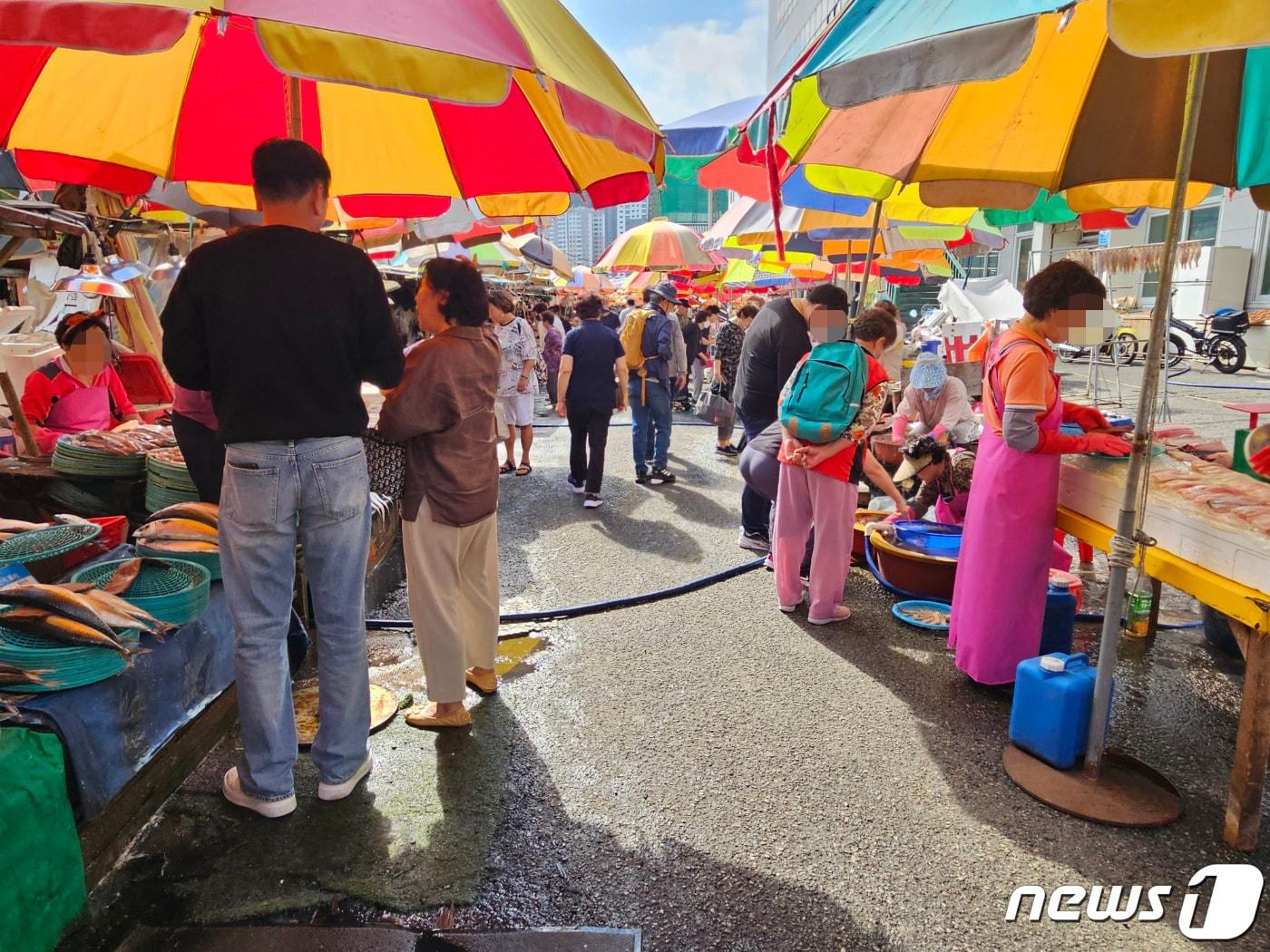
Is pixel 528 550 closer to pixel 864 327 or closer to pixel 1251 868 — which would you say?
pixel 864 327

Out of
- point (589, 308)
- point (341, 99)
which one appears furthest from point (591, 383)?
point (341, 99)

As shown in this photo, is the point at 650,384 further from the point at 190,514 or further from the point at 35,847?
the point at 35,847

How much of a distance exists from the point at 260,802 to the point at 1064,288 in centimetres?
392

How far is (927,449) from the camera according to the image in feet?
19.0

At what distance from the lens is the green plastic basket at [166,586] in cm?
299

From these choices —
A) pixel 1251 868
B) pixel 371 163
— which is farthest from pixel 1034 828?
pixel 371 163

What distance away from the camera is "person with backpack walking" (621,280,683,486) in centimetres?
→ 862

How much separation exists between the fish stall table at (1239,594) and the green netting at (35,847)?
3.89 meters

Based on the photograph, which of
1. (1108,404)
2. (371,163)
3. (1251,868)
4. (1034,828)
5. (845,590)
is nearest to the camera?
(1251,868)

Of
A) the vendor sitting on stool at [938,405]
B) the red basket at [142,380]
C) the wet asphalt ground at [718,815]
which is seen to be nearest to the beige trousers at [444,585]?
the wet asphalt ground at [718,815]

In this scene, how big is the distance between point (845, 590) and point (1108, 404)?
412 inches

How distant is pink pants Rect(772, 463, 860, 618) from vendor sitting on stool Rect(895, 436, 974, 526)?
1151 mm

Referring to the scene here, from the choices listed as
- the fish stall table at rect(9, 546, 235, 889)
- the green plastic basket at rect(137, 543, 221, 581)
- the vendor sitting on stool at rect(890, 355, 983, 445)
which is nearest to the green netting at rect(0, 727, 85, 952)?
the fish stall table at rect(9, 546, 235, 889)

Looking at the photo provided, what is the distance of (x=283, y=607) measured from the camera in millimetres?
2812
